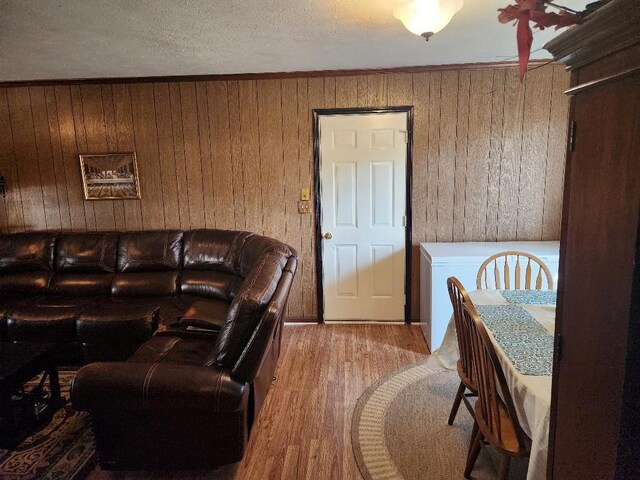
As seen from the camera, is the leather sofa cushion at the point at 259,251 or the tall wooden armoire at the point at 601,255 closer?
the tall wooden armoire at the point at 601,255

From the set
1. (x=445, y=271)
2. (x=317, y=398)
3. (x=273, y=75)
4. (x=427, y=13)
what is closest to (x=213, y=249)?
(x=317, y=398)

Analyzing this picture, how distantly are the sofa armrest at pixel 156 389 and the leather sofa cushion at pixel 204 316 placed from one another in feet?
2.72

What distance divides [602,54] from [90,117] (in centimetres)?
424

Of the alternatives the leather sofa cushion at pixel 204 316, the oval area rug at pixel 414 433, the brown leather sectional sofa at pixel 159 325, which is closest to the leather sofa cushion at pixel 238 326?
the brown leather sectional sofa at pixel 159 325

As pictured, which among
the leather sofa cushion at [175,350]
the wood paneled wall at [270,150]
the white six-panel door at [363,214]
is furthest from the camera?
the white six-panel door at [363,214]

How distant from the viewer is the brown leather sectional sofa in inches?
72.4

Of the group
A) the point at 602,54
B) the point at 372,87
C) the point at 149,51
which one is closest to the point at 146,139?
the point at 149,51

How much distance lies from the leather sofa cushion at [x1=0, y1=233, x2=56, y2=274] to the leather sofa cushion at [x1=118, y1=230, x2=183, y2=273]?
2.22ft

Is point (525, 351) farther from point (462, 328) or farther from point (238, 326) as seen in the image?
point (238, 326)

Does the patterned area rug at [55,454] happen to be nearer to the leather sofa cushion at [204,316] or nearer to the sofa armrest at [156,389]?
the sofa armrest at [156,389]

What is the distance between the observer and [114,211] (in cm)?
410

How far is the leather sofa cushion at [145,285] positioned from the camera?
3.54 metres

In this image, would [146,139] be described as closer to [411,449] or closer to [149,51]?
[149,51]

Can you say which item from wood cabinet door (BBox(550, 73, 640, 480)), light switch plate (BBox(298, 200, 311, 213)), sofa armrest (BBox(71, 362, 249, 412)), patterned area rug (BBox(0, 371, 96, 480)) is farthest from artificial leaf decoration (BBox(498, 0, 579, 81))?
light switch plate (BBox(298, 200, 311, 213))
